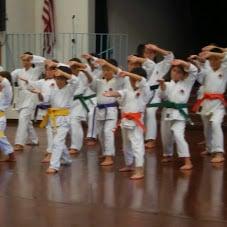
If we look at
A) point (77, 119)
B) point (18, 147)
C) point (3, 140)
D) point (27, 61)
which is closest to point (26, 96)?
point (27, 61)

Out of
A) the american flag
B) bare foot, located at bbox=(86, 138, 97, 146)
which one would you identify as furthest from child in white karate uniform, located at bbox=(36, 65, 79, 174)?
the american flag

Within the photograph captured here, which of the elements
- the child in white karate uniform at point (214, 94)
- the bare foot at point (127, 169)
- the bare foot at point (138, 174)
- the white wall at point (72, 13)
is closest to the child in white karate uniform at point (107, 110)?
the bare foot at point (127, 169)

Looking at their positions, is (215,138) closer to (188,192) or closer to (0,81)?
(188,192)

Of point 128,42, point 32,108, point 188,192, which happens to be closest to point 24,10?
point 128,42

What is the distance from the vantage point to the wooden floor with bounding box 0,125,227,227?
6691 mm

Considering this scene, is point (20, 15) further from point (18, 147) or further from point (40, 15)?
point (18, 147)

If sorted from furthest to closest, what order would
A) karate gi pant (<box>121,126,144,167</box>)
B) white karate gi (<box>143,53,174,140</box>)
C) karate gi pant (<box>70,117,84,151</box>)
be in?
karate gi pant (<box>70,117,84,151</box>) < white karate gi (<box>143,53,174,140</box>) < karate gi pant (<box>121,126,144,167</box>)

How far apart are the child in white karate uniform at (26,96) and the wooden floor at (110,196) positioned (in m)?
1.09

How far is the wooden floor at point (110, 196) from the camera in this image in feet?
22.0

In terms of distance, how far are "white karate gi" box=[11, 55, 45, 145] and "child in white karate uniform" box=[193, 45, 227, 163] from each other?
9.83 feet

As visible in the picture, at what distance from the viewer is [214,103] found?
9.64m

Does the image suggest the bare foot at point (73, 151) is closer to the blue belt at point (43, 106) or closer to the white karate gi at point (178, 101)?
the blue belt at point (43, 106)

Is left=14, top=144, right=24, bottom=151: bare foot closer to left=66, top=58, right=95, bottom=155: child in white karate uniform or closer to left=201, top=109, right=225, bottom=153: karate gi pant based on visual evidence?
left=66, top=58, right=95, bottom=155: child in white karate uniform

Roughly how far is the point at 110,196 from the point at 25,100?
4162mm
